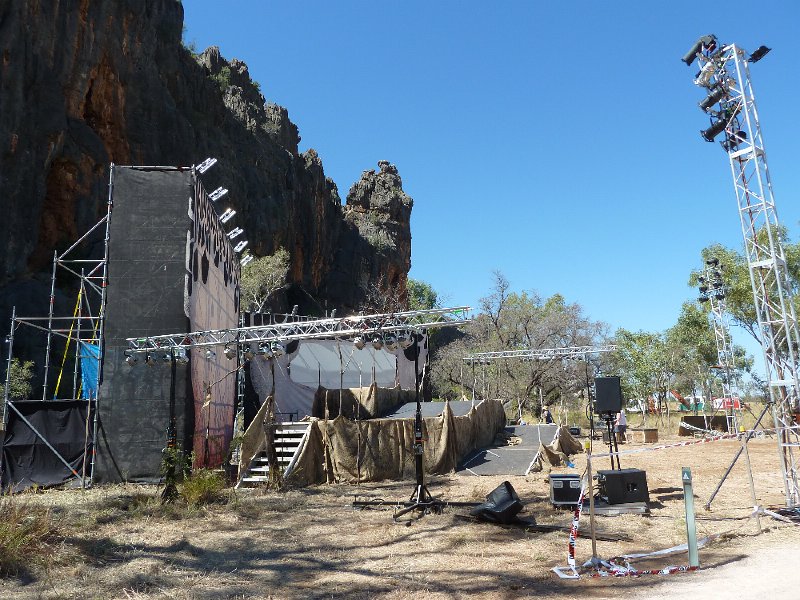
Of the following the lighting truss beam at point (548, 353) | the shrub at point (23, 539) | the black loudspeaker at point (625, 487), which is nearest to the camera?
the shrub at point (23, 539)

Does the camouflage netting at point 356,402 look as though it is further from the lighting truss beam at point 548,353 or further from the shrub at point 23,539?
the shrub at point 23,539

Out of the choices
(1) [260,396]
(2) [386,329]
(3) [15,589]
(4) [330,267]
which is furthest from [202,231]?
(4) [330,267]

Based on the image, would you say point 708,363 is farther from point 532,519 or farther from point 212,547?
point 212,547

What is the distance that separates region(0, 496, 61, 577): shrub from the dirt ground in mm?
205

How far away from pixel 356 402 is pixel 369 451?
207 inches

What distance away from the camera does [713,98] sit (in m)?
10.8

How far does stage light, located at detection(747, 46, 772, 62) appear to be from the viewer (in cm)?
1029

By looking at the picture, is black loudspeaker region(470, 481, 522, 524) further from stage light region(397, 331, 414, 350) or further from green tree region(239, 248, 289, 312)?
green tree region(239, 248, 289, 312)

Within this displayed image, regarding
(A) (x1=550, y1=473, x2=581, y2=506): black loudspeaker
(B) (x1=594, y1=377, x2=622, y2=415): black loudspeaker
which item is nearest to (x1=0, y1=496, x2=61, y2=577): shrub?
(A) (x1=550, y1=473, x2=581, y2=506): black loudspeaker

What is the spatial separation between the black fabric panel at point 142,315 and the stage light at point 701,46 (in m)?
12.0

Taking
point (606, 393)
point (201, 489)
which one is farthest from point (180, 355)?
point (606, 393)

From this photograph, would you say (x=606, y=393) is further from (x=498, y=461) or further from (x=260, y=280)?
(x=260, y=280)

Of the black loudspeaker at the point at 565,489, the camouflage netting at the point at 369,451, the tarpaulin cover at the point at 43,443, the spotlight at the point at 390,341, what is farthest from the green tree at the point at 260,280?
the black loudspeaker at the point at 565,489

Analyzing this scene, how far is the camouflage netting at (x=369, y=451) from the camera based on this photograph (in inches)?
600
